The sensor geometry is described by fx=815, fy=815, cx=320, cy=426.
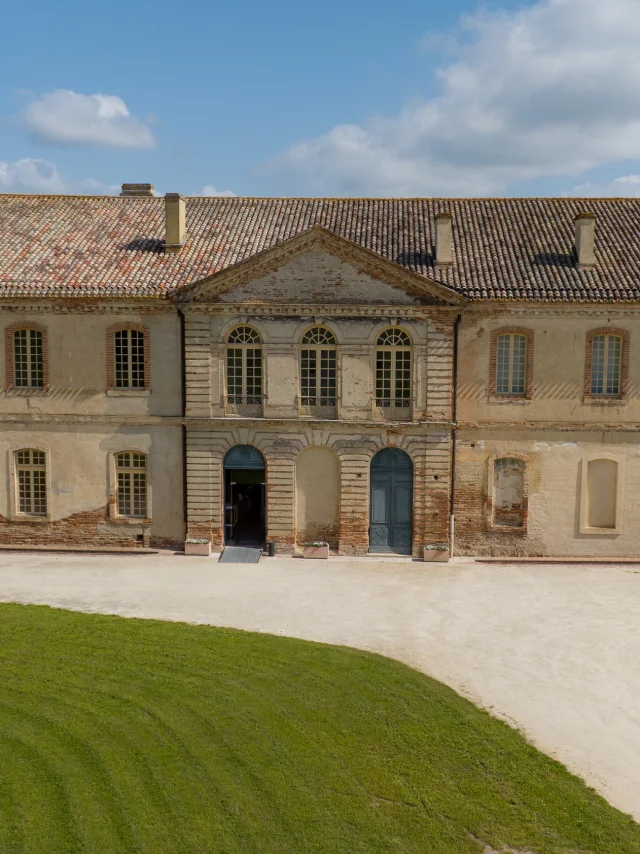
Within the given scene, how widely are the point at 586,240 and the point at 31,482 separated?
20.1 metres

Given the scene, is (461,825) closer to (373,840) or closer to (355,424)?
(373,840)

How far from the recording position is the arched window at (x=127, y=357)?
2644cm

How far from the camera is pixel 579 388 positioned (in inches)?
1024

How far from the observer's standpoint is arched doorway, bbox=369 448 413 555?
86.6 ft

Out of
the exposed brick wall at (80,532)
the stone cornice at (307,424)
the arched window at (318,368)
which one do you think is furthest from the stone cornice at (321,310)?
the exposed brick wall at (80,532)

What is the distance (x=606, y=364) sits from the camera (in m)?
26.0

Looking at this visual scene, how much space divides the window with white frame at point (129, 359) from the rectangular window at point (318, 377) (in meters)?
5.30

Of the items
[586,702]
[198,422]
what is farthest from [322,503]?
[586,702]

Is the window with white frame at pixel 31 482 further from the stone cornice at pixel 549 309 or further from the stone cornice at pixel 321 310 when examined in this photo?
the stone cornice at pixel 549 309

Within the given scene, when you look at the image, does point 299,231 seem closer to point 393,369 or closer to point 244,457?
point 393,369

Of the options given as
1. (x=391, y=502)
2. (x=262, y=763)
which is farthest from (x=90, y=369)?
(x=262, y=763)

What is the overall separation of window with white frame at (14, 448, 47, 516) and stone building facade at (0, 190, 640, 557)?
2.8 inches

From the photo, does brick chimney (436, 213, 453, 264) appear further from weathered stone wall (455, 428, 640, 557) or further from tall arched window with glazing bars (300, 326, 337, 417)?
weathered stone wall (455, 428, 640, 557)

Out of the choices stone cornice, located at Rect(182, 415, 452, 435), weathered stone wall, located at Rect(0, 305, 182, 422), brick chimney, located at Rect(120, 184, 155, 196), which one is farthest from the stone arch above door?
brick chimney, located at Rect(120, 184, 155, 196)
